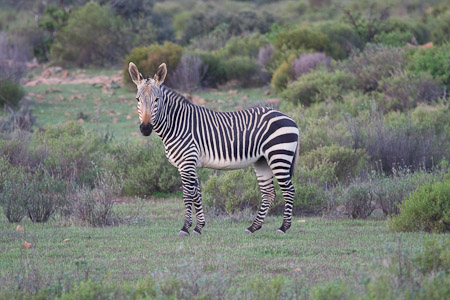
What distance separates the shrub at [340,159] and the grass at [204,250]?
262cm

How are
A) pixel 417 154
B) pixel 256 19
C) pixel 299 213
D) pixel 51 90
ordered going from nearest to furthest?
pixel 299 213, pixel 417 154, pixel 51 90, pixel 256 19

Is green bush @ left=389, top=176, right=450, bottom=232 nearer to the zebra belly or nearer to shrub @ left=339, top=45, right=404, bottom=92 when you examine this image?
the zebra belly

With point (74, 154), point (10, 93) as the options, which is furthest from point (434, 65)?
Result: point (10, 93)

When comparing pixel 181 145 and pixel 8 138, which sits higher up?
pixel 181 145

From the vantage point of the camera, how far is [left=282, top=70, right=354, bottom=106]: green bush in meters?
20.8

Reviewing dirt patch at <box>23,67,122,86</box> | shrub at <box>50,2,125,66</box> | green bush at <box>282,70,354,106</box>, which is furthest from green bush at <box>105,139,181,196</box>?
shrub at <box>50,2,125,66</box>

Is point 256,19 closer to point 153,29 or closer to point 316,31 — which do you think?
point 153,29

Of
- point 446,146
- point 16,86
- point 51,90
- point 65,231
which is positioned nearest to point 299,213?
point 65,231

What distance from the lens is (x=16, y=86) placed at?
2212 cm

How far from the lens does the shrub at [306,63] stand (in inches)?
950

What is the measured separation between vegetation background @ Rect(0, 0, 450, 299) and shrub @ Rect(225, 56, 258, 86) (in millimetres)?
61

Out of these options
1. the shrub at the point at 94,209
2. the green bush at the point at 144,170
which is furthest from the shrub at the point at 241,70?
the shrub at the point at 94,209

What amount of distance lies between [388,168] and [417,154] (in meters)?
0.69

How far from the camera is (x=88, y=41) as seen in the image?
30672mm
